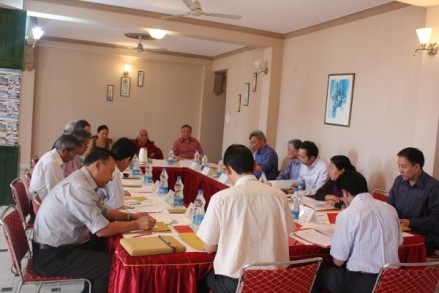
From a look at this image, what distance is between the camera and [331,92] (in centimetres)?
545

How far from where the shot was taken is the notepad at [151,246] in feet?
6.93

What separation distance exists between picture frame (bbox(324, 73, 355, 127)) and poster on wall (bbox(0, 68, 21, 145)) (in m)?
4.11

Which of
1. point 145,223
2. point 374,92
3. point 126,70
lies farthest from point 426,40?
point 126,70

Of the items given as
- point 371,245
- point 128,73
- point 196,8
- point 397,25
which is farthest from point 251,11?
point 128,73

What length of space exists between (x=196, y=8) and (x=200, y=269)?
278 cm

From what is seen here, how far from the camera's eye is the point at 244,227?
1.99 metres

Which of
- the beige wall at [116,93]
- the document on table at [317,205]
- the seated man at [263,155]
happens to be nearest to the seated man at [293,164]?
the seated man at [263,155]

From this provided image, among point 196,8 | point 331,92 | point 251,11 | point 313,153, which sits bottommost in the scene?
point 313,153

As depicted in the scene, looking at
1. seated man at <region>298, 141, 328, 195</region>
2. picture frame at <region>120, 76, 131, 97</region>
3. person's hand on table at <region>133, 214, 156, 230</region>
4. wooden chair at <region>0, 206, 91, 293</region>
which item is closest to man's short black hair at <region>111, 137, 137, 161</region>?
person's hand on table at <region>133, 214, 156, 230</region>

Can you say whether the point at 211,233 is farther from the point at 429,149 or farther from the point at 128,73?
the point at 128,73

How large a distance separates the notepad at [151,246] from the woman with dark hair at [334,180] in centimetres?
173

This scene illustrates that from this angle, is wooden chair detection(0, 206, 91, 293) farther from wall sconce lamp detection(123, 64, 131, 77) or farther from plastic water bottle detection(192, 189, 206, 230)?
wall sconce lamp detection(123, 64, 131, 77)

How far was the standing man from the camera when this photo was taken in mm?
1993

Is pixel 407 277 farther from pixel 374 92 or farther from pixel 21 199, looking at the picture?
pixel 374 92
